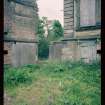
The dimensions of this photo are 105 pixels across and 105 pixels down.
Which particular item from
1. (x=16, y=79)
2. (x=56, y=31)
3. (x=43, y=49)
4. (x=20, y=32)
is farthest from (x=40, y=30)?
(x=16, y=79)

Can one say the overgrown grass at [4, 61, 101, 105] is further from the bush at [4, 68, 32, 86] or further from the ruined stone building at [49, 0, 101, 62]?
the ruined stone building at [49, 0, 101, 62]

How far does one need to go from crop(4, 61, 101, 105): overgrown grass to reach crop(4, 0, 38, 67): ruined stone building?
2.00 metres

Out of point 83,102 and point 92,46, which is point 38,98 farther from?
point 92,46

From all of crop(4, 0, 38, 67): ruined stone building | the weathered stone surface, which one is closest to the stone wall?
the weathered stone surface

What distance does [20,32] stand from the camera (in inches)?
444

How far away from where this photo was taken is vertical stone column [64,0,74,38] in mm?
10766

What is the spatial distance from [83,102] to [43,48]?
455 inches

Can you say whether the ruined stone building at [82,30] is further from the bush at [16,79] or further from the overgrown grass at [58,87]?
the bush at [16,79]

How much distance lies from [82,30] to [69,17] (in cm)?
107

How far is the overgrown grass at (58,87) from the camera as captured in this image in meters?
5.77

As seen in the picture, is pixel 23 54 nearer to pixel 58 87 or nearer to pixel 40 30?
pixel 58 87

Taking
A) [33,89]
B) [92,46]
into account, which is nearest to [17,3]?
[92,46]

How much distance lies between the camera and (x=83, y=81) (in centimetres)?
742

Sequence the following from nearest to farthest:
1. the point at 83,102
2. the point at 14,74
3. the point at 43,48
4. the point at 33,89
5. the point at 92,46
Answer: the point at 83,102
the point at 33,89
the point at 14,74
the point at 92,46
the point at 43,48
